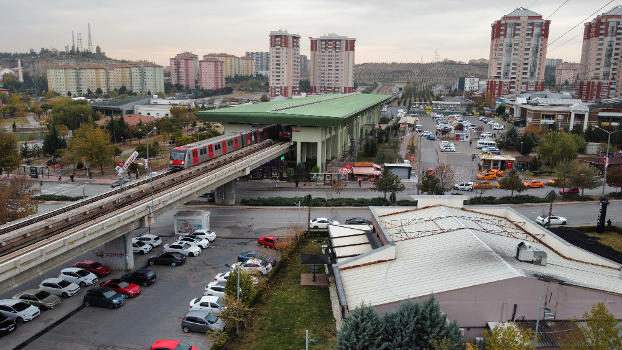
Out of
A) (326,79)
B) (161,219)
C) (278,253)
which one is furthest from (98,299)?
(326,79)

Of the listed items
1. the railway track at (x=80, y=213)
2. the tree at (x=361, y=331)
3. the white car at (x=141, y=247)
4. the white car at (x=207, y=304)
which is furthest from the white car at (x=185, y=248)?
the tree at (x=361, y=331)

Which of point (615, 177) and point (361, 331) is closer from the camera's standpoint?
point (361, 331)

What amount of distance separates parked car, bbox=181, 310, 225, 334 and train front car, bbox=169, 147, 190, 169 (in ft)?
44.2

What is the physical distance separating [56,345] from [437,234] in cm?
1413

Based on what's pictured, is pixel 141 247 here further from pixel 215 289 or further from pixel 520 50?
pixel 520 50

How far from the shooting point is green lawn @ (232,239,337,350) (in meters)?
14.7

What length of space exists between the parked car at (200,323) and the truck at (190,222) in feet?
33.7

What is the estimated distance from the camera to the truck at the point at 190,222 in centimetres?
2560

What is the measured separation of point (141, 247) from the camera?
74.2ft

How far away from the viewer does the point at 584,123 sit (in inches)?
2579

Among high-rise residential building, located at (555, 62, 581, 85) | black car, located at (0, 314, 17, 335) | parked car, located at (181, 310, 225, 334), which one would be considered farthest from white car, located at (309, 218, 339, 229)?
high-rise residential building, located at (555, 62, 581, 85)

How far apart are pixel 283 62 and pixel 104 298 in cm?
11219

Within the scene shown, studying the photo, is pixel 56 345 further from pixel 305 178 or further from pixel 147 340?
pixel 305 178

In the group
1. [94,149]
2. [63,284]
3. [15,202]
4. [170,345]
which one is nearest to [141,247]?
[63,284]
